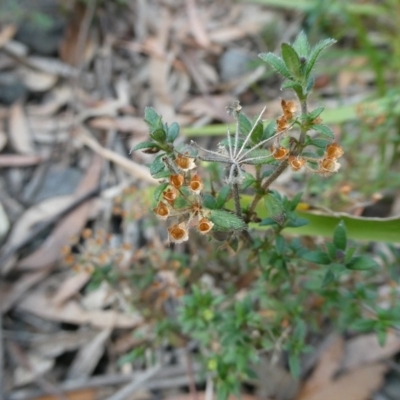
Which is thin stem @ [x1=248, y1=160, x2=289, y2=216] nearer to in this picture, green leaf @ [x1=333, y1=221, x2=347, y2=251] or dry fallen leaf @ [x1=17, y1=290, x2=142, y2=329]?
green leaf @ [x1=333, y1=221, x2=347, y2=251]

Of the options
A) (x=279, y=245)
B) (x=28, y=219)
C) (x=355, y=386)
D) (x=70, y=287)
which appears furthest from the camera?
(x=28, y=219)

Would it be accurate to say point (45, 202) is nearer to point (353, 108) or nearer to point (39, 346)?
point (39, 346)

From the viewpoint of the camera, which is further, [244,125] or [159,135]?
[244,125]

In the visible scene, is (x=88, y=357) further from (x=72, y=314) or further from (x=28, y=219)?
(x=28, y=219)

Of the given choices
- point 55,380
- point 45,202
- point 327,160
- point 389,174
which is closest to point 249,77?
point 389,174

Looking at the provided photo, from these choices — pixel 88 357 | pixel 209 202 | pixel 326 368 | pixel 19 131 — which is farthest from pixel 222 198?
pixel 19 131

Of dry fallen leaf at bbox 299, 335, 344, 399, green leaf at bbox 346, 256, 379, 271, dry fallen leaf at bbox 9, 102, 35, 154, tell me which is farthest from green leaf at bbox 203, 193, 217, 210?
dry fallen leaf at bbox 9, 102, 35, 154
